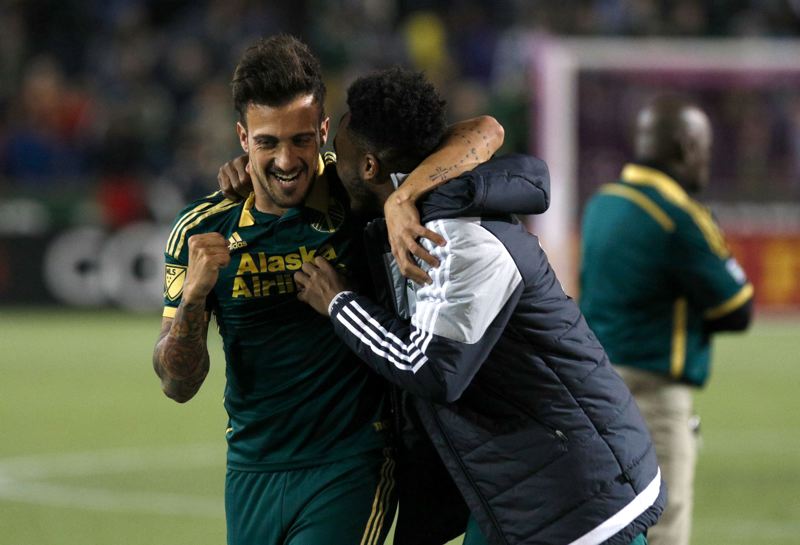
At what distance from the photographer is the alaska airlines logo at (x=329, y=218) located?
450cm

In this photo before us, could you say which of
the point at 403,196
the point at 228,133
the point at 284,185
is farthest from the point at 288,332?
the point at 228,133

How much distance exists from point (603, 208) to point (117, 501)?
362cm

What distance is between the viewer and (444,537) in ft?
15.0

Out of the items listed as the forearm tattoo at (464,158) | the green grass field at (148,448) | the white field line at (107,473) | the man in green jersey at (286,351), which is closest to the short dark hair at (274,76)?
the man in green jersey at (286,351)

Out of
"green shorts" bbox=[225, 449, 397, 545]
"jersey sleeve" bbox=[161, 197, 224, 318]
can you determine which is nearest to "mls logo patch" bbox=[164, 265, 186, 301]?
"jersey sleeve" bbox=[161, 197, 224, 318]

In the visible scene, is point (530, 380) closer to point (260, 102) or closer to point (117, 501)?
point (260, 102)

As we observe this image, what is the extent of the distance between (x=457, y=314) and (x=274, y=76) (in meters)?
1.00

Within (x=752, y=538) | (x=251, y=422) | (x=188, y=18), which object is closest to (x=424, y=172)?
(x=251, y=422)

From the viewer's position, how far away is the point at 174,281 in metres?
4.49

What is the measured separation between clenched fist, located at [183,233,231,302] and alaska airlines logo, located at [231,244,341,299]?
163 millimetres

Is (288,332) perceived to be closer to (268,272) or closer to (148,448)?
(268,272)

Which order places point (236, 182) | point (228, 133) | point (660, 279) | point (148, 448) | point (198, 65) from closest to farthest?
1. point (236, 182)
2. point (660, 279)
3. point (148, 448)
4. point (228, 133)
5. point (198, 65)

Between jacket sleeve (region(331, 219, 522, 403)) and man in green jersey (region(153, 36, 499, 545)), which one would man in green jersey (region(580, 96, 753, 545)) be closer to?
man in green jersey (region(153, 36, 499, 545))

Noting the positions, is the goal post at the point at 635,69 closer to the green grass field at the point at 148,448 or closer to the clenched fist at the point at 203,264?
the green grass field at the point at 148,448
